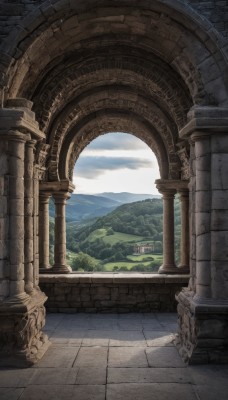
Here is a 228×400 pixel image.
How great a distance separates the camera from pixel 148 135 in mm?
11109

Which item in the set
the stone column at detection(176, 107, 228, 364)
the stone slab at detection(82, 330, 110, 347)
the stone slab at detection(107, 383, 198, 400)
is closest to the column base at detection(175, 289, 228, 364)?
the stone column at detection(176, 107, 228, 364)

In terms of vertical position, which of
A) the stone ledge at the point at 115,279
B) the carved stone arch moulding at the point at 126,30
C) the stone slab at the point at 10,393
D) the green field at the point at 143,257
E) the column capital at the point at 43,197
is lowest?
the green field at the point at 143,257

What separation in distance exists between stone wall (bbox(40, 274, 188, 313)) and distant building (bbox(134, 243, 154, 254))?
15798mm

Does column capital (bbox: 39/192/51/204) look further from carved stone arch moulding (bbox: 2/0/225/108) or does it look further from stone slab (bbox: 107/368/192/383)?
stone slab (bbox: 107/368/192/383)

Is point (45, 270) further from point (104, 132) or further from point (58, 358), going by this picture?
point (104, 132)

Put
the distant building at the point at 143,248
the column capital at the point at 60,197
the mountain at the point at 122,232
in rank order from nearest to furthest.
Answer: the column capital at the point at 60,197 → the mountain at the point at 122,232 → the distant building at the point at 143,248

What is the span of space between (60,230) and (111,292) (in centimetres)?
206

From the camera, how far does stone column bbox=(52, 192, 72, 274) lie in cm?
1028

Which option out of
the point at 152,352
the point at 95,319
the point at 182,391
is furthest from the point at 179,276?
the point at 182,391

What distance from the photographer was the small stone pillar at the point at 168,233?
1010 cm

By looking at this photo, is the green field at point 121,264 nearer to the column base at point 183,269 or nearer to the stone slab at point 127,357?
the column base at point 183,269

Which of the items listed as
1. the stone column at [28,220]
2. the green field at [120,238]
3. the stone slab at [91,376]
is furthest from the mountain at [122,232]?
the stone slab at [91,376]

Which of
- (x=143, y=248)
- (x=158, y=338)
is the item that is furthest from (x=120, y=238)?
(x=158, y=338)

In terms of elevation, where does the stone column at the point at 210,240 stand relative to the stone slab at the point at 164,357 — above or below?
above
